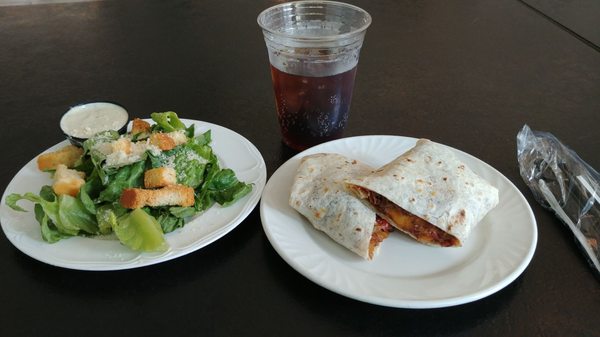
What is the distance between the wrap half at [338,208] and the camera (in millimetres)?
1172

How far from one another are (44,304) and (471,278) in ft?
3.27

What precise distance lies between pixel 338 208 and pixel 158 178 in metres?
0.50

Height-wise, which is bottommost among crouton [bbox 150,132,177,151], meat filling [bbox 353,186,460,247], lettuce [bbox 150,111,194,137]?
meat filling [bbox 353,186,460,247]

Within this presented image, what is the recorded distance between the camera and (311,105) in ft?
5.04

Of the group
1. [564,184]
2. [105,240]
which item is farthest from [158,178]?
[564,184]

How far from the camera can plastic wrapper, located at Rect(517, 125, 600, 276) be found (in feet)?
4.07

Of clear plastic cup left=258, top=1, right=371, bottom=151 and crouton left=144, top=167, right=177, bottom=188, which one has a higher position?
clear plastic cup left=258, top=1, right=371, bottom=151

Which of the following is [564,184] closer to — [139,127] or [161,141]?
[161,141]

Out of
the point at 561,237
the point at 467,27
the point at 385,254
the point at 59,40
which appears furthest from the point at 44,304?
the point at 467,27

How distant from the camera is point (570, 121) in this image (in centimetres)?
178

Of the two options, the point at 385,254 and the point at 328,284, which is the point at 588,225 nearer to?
the point at 385,254

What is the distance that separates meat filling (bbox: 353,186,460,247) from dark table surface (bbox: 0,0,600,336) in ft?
0.62

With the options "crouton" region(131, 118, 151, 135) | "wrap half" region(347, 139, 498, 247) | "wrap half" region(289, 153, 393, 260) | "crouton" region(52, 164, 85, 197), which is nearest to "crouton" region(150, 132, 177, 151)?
"crouton" region(131, 118, 151, 135)

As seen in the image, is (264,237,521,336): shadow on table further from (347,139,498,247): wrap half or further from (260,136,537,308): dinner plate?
(347,139,498,247): wrap half
